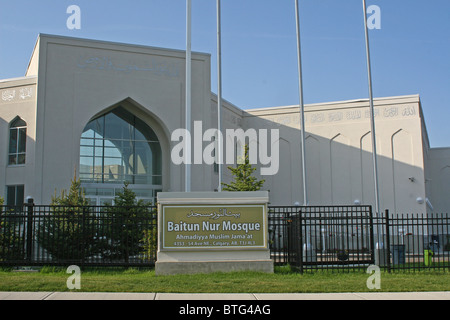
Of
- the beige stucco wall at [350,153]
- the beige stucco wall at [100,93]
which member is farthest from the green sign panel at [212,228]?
the beige stucco wall at [350,153]

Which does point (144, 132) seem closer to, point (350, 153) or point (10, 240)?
point (10, 240)

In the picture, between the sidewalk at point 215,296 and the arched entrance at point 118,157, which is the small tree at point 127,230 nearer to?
the sidewalk at point 215,296

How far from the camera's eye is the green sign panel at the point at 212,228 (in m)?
13.2

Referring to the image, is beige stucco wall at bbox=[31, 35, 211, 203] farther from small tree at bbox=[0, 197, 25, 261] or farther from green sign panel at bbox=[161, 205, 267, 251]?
green sign panel at bbox=[161, 205, 267, 251]

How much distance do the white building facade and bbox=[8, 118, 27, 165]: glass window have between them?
0.16 ft

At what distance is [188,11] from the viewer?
17969mm

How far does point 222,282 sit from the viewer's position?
11.4m

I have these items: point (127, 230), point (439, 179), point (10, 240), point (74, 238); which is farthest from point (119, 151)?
point (439, 179)

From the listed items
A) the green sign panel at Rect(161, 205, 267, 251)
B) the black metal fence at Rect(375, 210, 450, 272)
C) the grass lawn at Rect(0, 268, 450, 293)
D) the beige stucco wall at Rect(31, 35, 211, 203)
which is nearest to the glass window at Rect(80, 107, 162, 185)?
the beige stucco wall at Rect(31, 35, 211, 203)

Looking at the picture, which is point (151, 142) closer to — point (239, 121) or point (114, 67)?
point (114, 67)

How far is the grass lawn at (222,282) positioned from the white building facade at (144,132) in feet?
36.5

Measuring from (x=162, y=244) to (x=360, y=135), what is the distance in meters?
20.2
